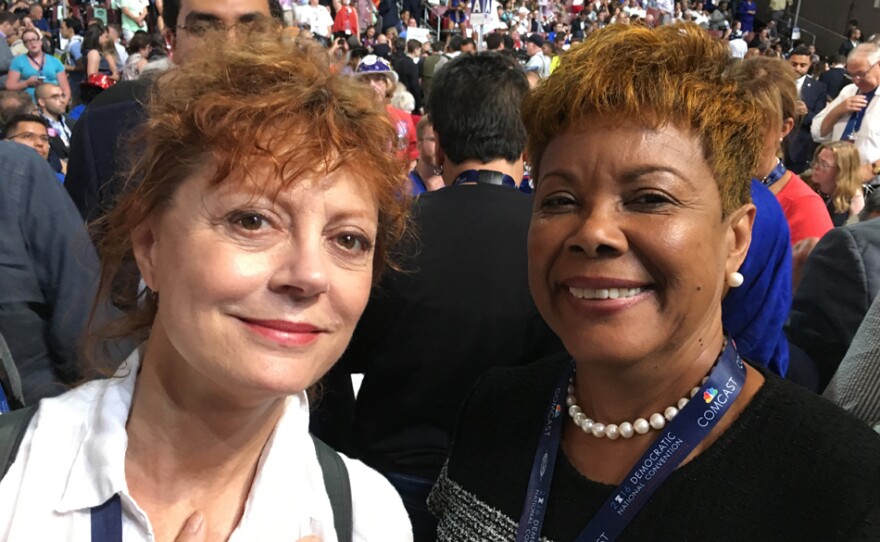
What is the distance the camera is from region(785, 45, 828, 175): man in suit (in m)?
8.73

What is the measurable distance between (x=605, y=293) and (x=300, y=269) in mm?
564

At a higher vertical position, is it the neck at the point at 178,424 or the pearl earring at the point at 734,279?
the pearl earring at the point at 734,279

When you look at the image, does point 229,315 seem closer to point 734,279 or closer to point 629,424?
point 629,424

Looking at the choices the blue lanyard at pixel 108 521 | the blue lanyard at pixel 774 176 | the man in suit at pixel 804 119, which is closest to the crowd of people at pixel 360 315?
the blue lanyard at pixel 108 521

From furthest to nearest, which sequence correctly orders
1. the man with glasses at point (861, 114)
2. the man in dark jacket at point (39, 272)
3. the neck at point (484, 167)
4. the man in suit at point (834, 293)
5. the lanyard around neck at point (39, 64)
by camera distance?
the lanyard around neck at point (39, 64)
the man with glasses at point (861, 114)
the neck at point (484, 167)
the man in suit at point (834, 293)
the man in dark jacket at point (39, 272)

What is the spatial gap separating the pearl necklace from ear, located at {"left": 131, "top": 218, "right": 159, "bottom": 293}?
0.89 meters

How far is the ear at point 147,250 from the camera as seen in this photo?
1.37 m

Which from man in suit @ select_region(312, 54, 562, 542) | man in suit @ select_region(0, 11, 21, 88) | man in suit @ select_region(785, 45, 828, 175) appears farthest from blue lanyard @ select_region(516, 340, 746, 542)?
man in suit @ select_region(0, 11, 21, 88)

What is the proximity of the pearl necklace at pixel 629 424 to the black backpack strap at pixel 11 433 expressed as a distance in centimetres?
107

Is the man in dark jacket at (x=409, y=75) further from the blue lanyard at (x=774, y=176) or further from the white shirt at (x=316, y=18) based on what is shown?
the blue lanyard at (x=774, y=176)

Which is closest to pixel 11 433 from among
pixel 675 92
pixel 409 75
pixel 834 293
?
pixel 675 92

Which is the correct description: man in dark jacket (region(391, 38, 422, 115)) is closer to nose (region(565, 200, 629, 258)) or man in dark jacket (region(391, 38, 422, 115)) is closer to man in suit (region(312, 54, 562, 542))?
man in suit (region(312, 54, 562, 542))

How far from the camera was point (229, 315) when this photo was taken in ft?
4.06

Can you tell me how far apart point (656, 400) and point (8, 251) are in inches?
69.2
